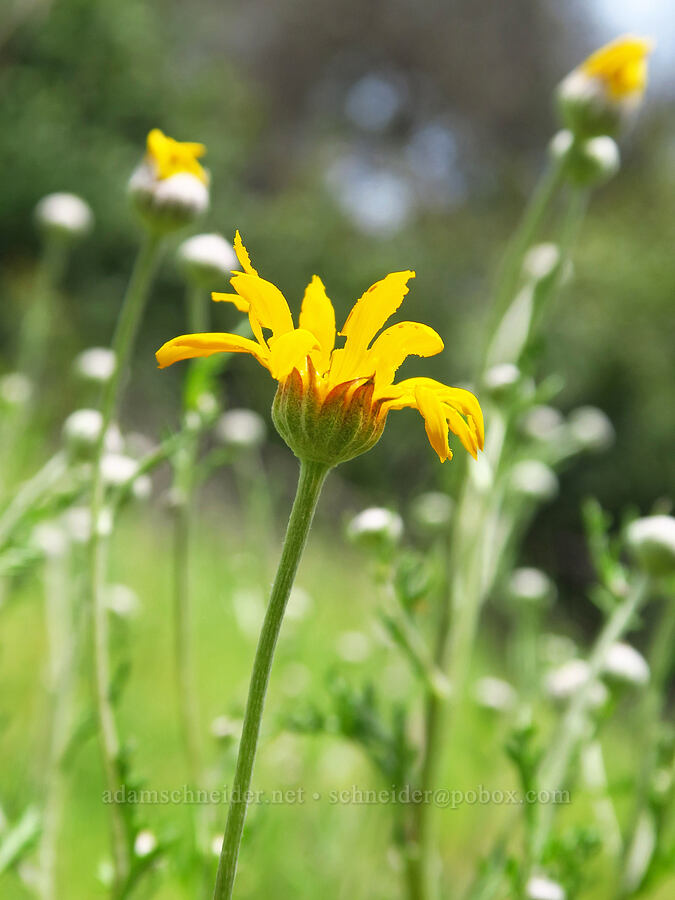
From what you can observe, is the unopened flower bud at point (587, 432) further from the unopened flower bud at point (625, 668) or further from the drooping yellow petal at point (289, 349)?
the drooping yellow petal at point (289, 349)

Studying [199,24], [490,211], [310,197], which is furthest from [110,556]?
[490,211]

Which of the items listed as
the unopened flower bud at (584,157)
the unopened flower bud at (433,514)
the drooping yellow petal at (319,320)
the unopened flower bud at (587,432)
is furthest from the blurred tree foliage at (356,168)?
the drooping yellow petal at (319,320)

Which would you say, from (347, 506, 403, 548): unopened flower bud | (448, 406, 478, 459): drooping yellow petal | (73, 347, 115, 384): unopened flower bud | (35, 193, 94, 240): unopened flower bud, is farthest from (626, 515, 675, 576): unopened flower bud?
(35, 193, 94, 240): unopened flower bud

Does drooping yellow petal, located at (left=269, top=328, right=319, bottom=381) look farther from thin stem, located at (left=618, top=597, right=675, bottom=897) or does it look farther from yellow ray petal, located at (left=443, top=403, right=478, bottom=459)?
thin stem, located at (left=618, top=597, right=675, bottom=897)

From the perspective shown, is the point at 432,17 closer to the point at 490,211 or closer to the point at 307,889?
the point at 490,211

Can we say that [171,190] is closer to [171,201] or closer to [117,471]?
[171,201]
